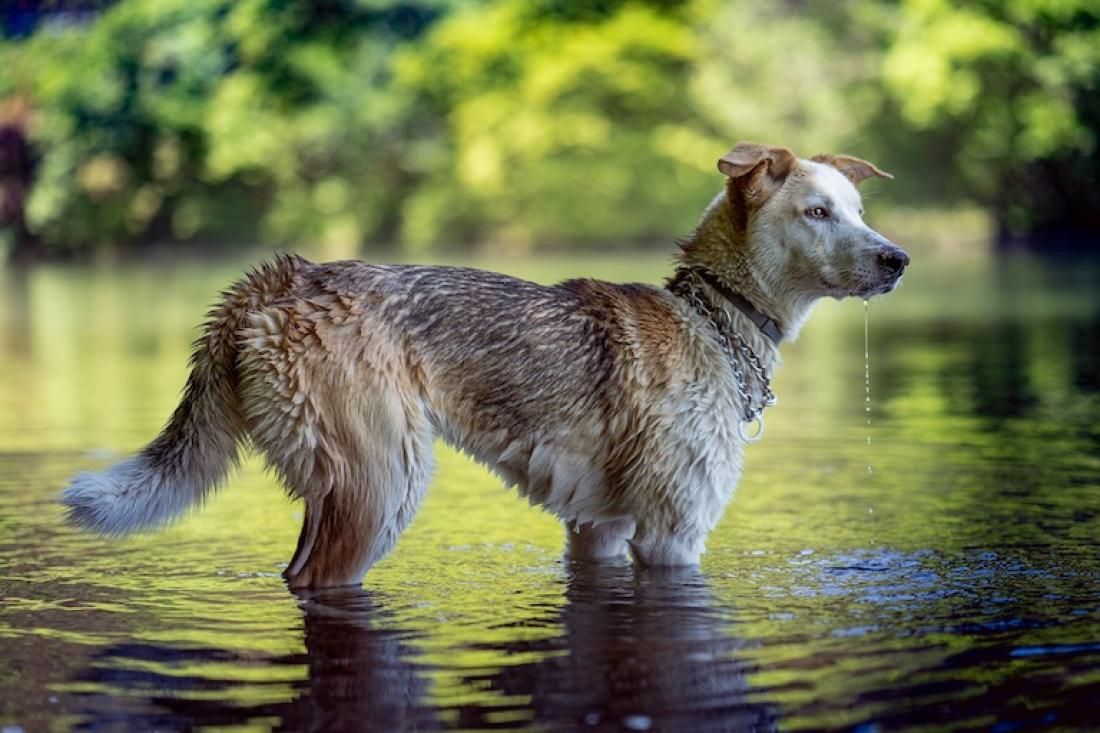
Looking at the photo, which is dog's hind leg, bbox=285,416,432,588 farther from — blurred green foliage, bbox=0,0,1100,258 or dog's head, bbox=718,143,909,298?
blurred green foliage, bbox=0,0,1100,258

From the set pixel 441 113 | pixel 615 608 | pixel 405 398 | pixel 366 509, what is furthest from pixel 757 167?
pixel 441 113

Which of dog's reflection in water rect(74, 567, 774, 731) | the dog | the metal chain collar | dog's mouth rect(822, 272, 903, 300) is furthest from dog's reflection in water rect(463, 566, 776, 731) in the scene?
dog's mouth rect(822, 272, 903, 300)

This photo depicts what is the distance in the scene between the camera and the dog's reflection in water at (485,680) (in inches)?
171

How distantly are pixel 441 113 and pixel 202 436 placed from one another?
37207 millimetres

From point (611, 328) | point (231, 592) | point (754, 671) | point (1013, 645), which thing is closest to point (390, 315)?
point (611, 328)

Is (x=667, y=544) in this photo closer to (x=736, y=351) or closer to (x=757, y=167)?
(x=736, y=351)

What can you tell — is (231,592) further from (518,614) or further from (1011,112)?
(1011,112)

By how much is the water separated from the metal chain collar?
59 centimetres

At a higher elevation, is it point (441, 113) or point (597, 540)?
point (441, 113)

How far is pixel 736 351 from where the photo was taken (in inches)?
241

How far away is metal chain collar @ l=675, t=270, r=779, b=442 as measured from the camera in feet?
20.0

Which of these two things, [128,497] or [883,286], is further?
[883,286]

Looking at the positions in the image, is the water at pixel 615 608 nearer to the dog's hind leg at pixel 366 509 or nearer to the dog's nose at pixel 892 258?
the dog's hind leg at pixel 366 509

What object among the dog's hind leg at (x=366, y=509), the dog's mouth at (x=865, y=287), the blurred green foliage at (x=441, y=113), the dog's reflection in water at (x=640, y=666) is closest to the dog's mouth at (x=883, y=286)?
the dog's mouth at (x=865, y=287)
